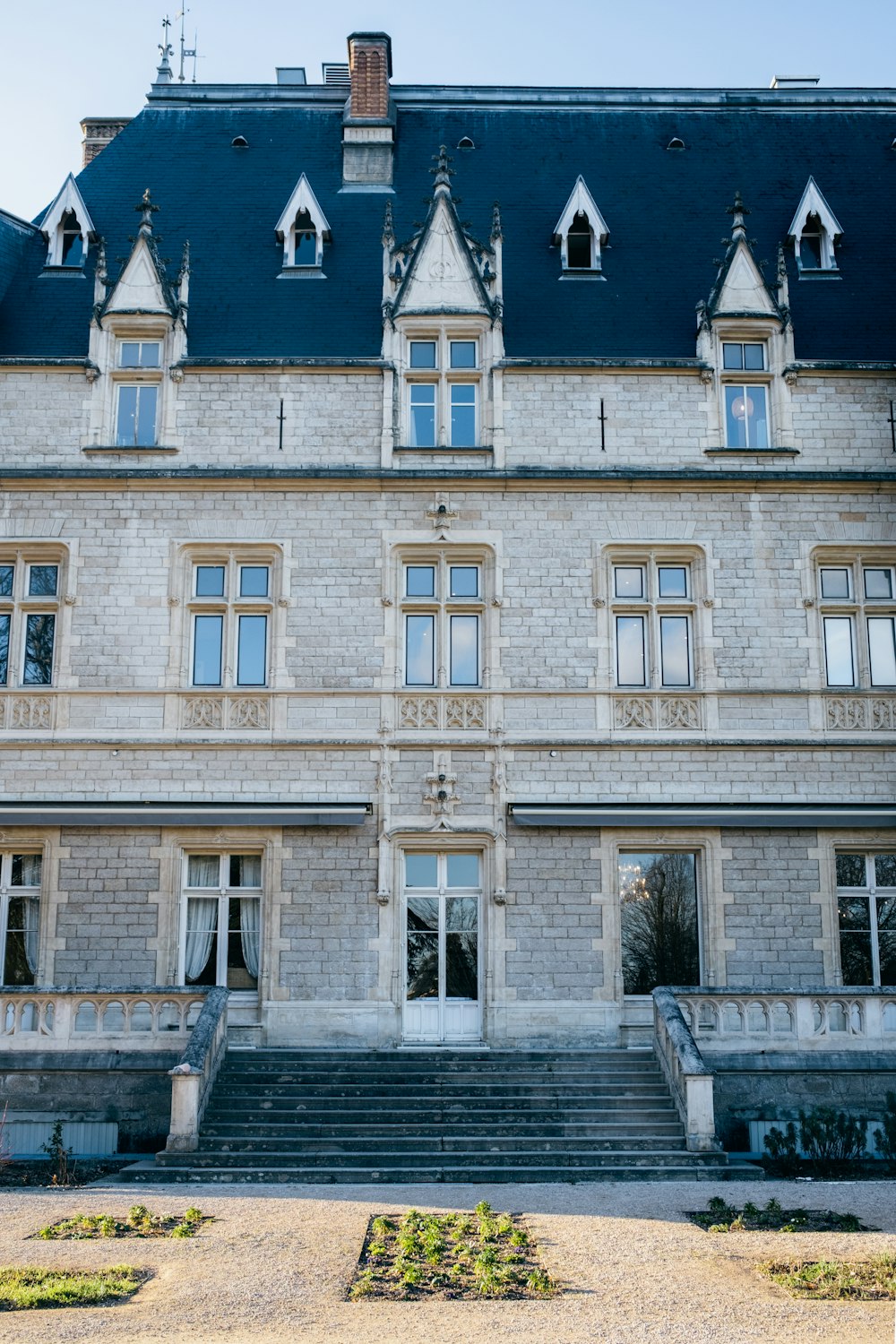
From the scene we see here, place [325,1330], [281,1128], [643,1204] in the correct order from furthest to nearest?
[281,1128] → [643,1204] → [325,1330]

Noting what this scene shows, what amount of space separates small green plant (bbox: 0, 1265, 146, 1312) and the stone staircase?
3.78 m

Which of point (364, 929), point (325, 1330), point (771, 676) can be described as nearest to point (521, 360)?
point (771, 676)

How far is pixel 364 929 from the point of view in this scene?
1664 cm

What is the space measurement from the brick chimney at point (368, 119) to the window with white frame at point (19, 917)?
11783mm

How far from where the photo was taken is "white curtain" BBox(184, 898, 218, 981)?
55.2 feet

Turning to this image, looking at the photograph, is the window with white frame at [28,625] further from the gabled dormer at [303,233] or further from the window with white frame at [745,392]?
the window with white frame at [745,392]

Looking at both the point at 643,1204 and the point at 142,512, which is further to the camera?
the point at 142,512

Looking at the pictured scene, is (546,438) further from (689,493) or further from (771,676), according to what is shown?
(771,676)

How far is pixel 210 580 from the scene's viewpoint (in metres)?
17.9

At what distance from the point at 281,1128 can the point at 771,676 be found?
842cm

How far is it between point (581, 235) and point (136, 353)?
276 inches

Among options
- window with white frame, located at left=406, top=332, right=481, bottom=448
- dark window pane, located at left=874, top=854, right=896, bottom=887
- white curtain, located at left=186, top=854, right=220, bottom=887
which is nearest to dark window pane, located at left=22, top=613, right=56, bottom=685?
white curtain, located at left=186, top=854, right=220, bottom=887

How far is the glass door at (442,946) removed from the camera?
16672 millimetres

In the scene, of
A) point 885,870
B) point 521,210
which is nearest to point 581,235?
point 521,210
